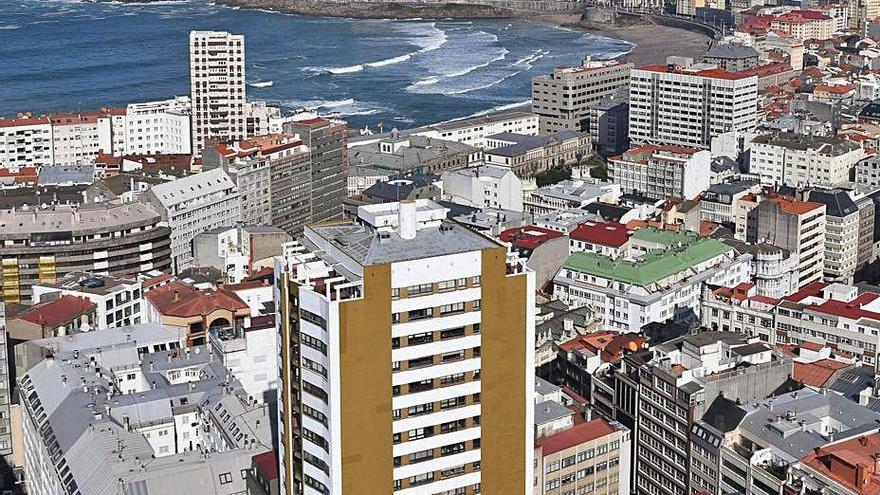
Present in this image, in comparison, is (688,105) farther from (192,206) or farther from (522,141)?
(192,206)

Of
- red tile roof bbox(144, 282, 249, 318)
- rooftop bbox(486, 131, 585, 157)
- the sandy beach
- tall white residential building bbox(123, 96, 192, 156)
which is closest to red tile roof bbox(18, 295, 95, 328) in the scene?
red tile roof bbox(144, 282, 249, 318)

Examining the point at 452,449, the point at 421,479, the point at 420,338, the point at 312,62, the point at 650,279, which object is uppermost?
the point at 420,338

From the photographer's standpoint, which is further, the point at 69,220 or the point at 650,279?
the point at 69,220

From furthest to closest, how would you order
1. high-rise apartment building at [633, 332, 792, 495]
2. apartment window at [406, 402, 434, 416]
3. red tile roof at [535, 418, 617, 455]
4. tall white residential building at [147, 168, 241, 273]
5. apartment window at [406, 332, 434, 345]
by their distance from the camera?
tall white residential building at [147, 168, 241, 273] < high-rise apartment building at [633, 332, 792, 495] < red tile roof at [535, 418, 617, 455] < apartment window at [406, 402, 434, 416] < apartment window at [406, 332, 434, 345]

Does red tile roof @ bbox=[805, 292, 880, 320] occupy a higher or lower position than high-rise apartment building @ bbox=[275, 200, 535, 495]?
lower

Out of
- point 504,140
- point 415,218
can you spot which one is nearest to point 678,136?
point 504,140

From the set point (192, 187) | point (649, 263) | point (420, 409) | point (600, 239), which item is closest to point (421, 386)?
point (420, 409)

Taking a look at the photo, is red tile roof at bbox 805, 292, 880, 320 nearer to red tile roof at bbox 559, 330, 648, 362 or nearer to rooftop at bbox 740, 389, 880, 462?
red tile roof at bbox 559, 330, 648, 362
